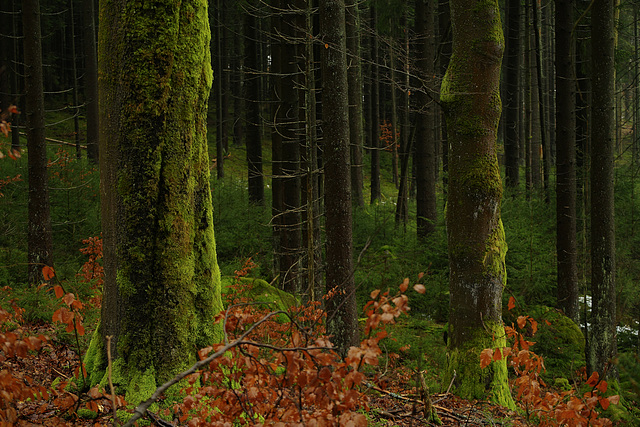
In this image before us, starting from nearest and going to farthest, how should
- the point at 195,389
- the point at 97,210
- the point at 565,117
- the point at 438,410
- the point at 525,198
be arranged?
the point at 195,389 → the point at 438,410 → the point at 565,117 → the point at 97,210 → the point at 525,198

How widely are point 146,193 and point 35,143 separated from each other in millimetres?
8053

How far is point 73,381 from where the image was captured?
3549 mm

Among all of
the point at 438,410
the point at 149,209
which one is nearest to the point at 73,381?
the point at 149,209

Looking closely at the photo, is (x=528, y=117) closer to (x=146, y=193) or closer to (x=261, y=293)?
(x=261, y=293)

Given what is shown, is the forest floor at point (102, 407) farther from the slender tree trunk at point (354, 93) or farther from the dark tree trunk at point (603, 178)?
the slender tree trunk at point (354, 93)

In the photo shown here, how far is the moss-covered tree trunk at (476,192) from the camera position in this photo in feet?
18.8

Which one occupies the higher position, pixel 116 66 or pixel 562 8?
pixel 562 8

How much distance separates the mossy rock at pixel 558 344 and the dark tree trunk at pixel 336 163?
155 inches

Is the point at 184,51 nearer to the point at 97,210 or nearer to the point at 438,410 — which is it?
the point at 438,410

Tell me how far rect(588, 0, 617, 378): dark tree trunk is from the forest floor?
2856 millimetres

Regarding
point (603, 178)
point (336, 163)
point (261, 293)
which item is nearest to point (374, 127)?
point (261, 293)

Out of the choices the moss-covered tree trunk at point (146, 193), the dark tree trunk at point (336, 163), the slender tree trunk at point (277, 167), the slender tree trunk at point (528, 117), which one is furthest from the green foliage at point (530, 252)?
the moss-covered tree trunk at point (146, 193)

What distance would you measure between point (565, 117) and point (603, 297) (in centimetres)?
509

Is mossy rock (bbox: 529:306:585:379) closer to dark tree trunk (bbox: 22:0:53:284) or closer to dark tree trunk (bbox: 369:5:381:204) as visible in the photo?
dark tree trunk (bbox: 22:0:53:284)
